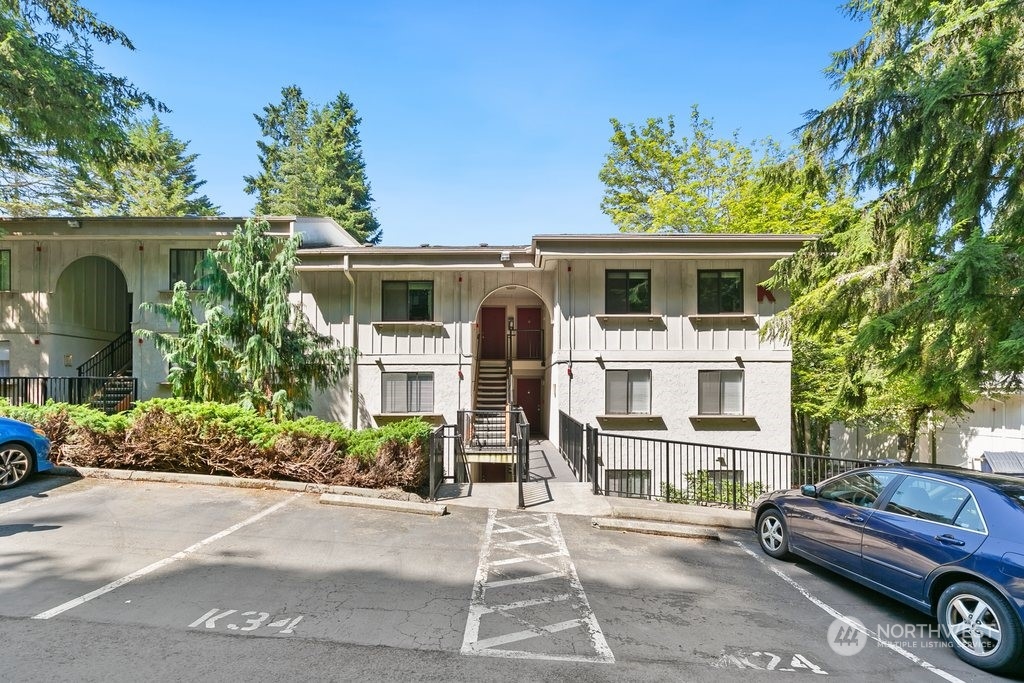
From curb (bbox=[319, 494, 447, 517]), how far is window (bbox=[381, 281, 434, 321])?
7442 millimetres

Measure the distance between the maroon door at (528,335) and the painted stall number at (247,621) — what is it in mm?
14284

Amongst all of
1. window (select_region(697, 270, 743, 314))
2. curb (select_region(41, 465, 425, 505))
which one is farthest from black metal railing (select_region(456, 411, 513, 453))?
window (select_region(697, 270, 743, 314))

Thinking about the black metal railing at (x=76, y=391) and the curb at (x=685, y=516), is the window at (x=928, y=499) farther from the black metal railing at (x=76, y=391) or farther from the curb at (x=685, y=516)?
the black metal railing at (x=76, y=391)

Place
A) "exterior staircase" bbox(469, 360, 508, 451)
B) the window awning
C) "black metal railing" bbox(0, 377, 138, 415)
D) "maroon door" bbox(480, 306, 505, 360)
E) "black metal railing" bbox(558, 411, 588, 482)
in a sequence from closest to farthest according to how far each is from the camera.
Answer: the window awning, "black metal railing" bbox(558, 411, 588, 482), "exterior staircase" bbox(469, 360, 508, 451), "black metal railing" bbox(0, 377, 138, 415), "maroon door" bbox(480, 306, 505, 360)

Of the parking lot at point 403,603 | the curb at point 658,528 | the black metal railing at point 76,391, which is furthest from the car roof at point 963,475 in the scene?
the black metal railing at point 76,391

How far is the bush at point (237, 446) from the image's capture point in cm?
870

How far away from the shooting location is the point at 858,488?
5680mm

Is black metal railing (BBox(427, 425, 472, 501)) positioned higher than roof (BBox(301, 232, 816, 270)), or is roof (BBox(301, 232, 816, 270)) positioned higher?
roof (BBox(301, 232, 816, 270))

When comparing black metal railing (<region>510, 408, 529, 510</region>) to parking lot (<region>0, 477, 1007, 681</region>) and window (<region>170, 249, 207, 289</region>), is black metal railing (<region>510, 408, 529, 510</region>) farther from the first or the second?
window (<region>170, 249, 207, 289</region>)

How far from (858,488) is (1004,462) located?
776cm

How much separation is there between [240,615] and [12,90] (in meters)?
14.1

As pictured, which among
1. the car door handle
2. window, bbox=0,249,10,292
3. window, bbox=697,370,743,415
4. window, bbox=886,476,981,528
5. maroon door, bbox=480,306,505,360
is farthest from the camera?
maroon door, bbox=480,306,505,360

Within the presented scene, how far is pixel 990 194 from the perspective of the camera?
7449mm

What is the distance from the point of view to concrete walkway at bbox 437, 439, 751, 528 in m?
8.09
